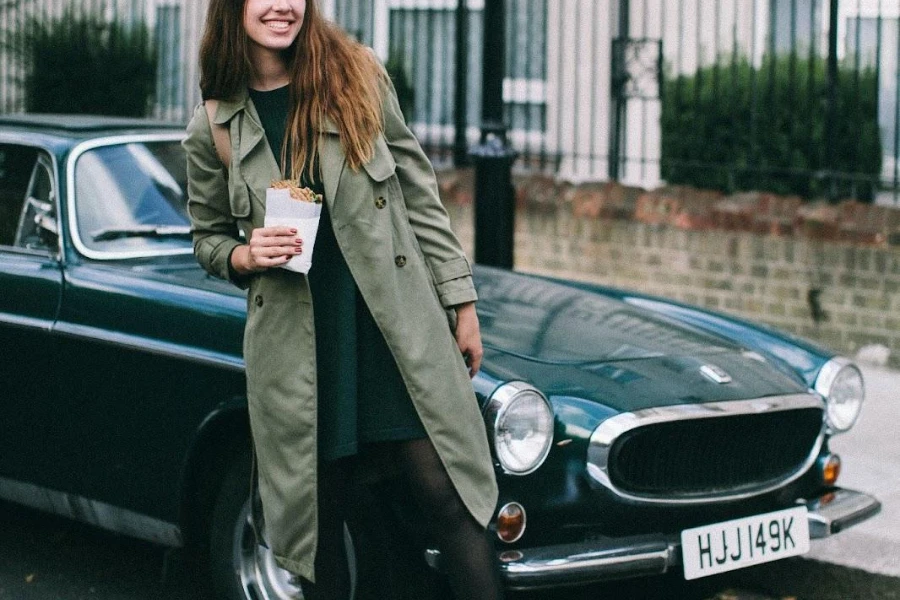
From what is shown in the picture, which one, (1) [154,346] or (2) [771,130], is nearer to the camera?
(1) [154,346]

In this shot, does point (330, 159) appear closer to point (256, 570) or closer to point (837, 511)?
point (256, 570)

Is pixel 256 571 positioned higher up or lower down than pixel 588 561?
lower down

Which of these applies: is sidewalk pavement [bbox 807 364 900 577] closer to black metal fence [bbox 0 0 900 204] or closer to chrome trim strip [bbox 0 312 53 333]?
black metal fence [bbox 0 0 900 204]

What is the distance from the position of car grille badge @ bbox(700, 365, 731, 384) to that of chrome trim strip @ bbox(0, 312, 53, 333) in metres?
2.05

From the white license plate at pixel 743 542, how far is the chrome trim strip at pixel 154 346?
1355mm

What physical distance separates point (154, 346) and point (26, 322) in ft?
2.03

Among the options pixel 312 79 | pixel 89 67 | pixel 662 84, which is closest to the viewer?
pixel 312 79

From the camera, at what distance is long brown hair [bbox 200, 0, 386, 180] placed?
3.53m

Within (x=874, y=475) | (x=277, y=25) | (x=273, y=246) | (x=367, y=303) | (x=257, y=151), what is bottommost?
(x=874, y=475)

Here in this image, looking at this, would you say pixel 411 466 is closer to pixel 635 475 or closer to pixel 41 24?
pixel 635 475

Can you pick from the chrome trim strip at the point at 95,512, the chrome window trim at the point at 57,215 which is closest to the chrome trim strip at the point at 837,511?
the chrome trim strip at the point at 95,512

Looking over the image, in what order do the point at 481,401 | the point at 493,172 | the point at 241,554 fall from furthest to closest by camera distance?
1. the point at 493,172
2. the point at 241,554
3. the point at 481,401

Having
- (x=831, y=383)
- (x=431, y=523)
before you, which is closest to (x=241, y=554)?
(x=431, y=523)

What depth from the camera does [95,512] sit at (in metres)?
4.96
